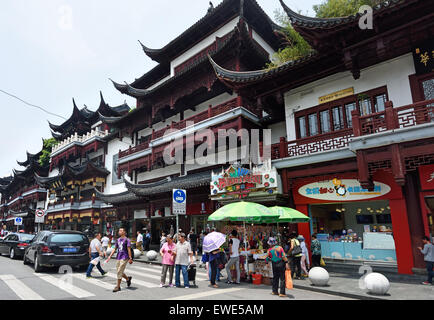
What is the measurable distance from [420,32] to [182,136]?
556 inches

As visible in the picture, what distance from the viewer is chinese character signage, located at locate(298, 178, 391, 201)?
36.0 ft

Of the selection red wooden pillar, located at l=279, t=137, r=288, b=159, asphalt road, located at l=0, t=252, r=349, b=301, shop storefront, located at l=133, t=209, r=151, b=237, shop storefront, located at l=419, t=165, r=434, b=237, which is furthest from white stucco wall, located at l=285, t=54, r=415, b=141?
shop storefront, located at l=133, t=209, r=151, b=237

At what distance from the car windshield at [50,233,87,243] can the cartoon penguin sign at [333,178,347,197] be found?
11101mm

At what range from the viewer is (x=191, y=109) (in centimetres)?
2208

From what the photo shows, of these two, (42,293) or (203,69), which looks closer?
(42,293)

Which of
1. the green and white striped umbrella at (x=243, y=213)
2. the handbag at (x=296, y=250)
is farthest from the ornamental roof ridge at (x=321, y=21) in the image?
the handbag at (x=296, y=250)

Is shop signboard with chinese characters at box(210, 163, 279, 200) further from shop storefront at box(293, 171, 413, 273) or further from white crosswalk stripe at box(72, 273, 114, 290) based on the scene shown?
white crosswalk stripe at box(72, 273, 114, 290)

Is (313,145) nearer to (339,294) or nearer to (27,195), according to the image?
(339,294)

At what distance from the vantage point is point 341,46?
37.5 feet

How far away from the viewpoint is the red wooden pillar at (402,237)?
389 inches

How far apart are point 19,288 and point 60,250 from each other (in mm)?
2951

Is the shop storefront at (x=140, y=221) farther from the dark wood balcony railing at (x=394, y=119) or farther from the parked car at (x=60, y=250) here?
the dark wood balcony railing at (x=394, y=119)
